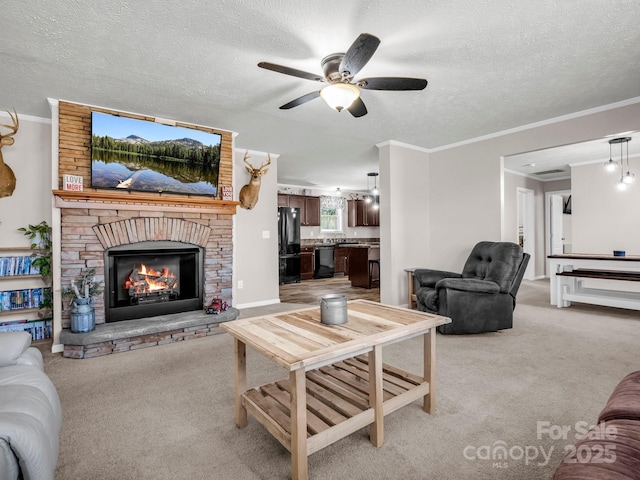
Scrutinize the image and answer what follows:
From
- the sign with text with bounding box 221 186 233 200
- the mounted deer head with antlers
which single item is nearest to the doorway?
the sign with text with bounding box 221 186 233 200

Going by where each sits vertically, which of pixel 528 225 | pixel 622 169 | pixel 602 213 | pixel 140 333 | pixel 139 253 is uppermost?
pixel 622 169

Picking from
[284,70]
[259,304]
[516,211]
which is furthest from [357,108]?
[516,211]

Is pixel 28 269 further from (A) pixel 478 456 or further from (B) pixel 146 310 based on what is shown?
(A) pixel 478 456

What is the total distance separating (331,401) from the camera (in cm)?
179

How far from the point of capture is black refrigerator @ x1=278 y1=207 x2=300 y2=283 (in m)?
7.04

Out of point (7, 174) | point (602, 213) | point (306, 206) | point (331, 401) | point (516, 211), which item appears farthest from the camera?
point (306, 206)

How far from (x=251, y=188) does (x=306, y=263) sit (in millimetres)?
3600

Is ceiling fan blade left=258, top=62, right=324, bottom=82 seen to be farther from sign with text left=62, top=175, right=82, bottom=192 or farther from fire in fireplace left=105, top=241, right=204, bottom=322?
fire in fireplace left=105, top=241, right=204, bottom=322

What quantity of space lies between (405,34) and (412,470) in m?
2.55

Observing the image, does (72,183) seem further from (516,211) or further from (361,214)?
(516,211)

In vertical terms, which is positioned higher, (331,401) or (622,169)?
(622,169)

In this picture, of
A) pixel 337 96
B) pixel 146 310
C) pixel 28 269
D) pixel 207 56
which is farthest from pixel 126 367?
pixel 337 96

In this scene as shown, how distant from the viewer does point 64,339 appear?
2.95 meters

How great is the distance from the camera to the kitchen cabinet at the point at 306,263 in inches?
313
